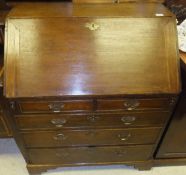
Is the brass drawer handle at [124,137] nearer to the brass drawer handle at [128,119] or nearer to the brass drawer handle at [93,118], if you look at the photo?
the brass drawer handle at [128,119]

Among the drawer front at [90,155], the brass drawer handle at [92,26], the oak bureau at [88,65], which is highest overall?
the brass drawer handle at [92,26]

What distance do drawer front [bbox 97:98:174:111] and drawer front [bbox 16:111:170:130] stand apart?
48mm

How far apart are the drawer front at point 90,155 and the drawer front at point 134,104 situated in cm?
39

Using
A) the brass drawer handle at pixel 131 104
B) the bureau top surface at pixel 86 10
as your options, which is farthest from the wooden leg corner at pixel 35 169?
the bureau top surface at pixel 86 10

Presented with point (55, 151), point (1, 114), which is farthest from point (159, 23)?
point (1, 114)

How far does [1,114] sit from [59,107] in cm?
51

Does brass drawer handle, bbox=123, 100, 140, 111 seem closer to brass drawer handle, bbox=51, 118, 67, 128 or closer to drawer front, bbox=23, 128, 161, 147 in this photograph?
drawer front, bbox=23, 128, 161, 147

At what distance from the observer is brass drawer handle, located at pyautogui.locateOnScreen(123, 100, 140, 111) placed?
1104 millimetres

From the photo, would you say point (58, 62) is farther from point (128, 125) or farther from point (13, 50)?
point (128, 125)

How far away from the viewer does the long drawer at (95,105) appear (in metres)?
1.08

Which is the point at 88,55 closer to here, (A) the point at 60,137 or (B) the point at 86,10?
(B) the point at 86,10

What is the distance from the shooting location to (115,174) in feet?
5.30

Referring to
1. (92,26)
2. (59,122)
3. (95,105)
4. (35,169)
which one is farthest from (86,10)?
(35,169)

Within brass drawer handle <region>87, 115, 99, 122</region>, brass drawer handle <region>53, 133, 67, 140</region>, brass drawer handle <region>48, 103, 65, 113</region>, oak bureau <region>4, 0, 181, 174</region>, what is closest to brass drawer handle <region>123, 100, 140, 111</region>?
oak bureau <region>4, 0, 181, 174</region>
